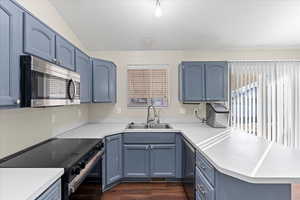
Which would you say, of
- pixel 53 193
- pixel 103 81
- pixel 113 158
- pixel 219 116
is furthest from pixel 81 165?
pixel 219 116

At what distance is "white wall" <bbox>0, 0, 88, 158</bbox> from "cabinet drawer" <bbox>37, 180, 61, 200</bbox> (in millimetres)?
717

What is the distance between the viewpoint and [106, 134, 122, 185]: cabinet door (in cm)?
309

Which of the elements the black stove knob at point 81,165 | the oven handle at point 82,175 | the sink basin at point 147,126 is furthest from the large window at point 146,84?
the black stove knob at point 81,165

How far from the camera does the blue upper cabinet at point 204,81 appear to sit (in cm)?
374

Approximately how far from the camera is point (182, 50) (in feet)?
13.6

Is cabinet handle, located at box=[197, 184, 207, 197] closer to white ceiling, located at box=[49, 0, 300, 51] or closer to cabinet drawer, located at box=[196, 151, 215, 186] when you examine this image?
cabinet drawer, located at box=[196, 151, 215, 186]

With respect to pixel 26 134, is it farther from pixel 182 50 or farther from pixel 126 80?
pixel 182 50

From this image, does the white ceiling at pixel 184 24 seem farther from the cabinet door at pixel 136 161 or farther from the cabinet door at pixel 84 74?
the cabinet door at pixel 136 161

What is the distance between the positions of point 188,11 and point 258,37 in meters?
1.48

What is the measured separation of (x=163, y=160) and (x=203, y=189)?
1.47m

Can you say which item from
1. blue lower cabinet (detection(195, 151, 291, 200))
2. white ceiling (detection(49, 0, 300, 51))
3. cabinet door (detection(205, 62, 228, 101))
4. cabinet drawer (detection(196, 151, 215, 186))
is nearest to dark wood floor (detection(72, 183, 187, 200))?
cabinet drawer (detection(196, 151, 215, 186))

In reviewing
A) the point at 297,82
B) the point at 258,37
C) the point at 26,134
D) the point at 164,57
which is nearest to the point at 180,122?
the point at 164,57

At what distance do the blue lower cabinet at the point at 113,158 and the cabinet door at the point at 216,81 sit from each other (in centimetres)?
173

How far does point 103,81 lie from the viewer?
3.62m
